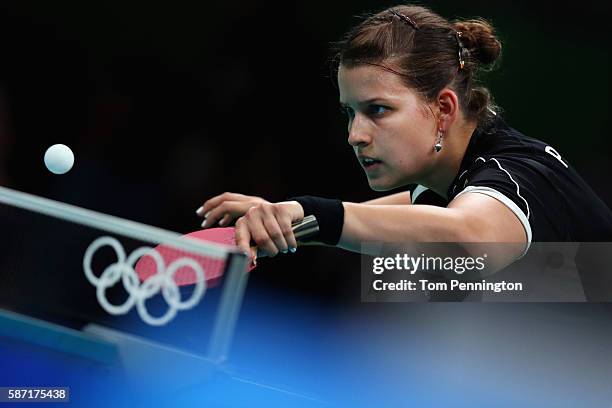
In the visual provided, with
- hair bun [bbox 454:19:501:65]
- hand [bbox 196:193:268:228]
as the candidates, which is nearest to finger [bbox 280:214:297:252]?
hand [bbox 196:193:268:228]

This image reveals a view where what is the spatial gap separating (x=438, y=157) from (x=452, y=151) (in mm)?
60

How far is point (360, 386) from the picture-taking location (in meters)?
4.63

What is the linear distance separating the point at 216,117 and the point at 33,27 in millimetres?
1202

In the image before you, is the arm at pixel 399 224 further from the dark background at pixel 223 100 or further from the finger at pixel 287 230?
the dark background at pixel 223 100

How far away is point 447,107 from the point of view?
313 centimetres

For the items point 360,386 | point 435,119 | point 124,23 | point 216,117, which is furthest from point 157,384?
point 124,23

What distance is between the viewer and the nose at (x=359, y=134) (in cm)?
300

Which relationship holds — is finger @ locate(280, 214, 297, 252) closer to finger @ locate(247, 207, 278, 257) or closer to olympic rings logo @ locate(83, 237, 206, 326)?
finger @ locate(247, 207, 278, 257)

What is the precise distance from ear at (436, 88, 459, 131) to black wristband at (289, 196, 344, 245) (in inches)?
34.5

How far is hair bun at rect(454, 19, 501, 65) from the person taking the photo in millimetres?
3252

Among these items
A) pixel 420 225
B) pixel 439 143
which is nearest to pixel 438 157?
pixel 439 143

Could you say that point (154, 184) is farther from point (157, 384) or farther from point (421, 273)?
point (157, 384)

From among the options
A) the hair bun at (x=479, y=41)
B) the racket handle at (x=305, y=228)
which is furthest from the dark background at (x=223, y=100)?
the racket handle at (x=305, y=228)

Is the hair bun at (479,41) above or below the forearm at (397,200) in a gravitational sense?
above
